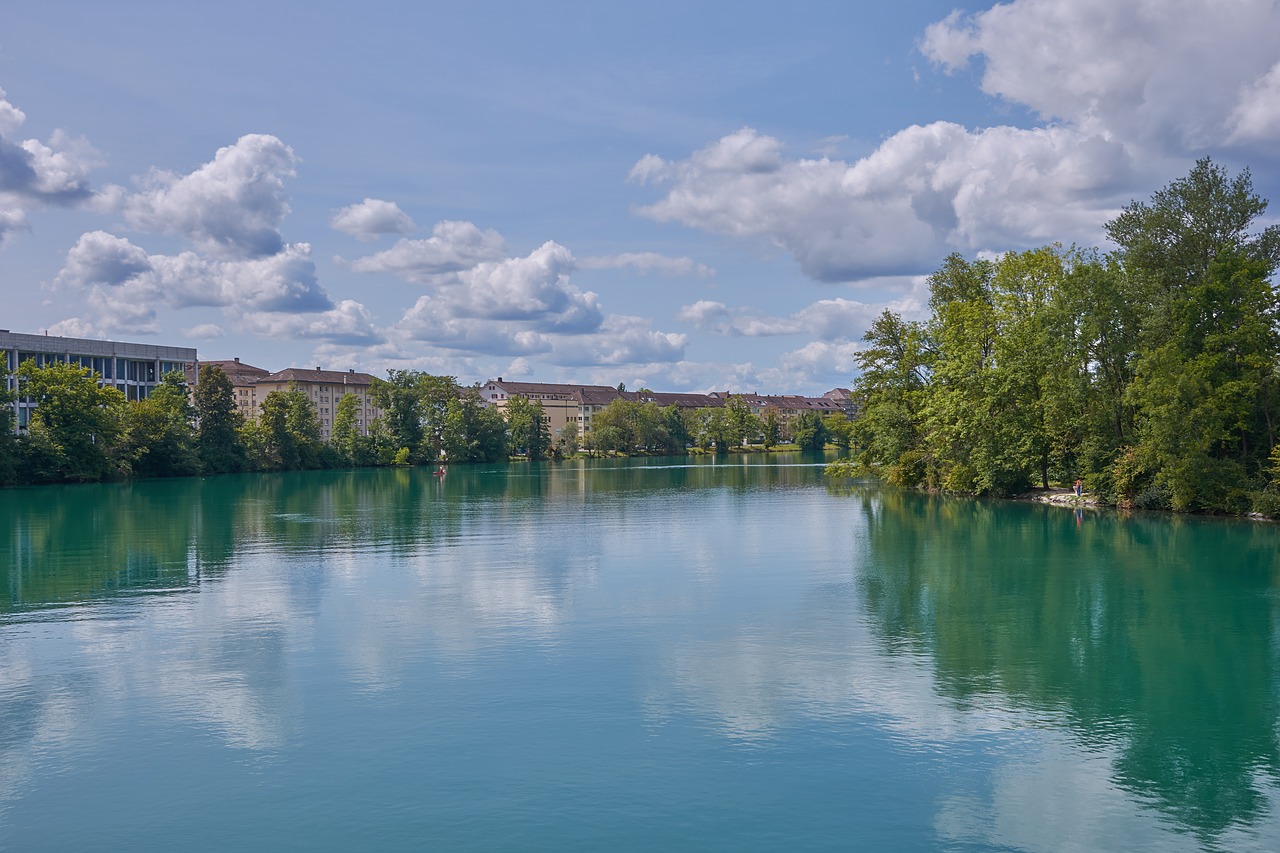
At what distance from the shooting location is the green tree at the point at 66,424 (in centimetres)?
8194

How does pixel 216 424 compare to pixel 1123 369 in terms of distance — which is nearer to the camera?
pixel 1123 369

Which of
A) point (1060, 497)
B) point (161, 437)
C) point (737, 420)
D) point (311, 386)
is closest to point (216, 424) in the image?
point (161, 437)

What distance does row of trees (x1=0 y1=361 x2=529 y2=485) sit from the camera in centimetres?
8350

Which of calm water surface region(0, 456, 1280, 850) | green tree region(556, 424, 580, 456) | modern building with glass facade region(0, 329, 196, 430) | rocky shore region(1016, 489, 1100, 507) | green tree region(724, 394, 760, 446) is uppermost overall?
modern building with glass facade region(0, 329, 196, 430)

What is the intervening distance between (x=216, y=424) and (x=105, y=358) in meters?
18.6

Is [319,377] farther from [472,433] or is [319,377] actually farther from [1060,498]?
[1060,498]

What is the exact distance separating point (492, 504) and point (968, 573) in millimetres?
36323

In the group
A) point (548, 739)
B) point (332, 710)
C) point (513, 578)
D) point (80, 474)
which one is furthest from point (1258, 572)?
point (80, 474)

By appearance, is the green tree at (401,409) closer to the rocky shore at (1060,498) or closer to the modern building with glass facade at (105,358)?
the modern building with glass facade at (105,358)

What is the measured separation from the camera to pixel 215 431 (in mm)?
104875

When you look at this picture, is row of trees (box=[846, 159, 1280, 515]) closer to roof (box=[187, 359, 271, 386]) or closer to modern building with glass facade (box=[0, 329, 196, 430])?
modern building with glass facade (box=[0, 329, 196, 430])

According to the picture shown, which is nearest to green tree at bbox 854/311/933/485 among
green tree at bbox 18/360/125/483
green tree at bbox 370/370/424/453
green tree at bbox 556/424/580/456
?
green tree at bbox 18/360/125/483

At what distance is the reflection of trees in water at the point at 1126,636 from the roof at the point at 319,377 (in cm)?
14546

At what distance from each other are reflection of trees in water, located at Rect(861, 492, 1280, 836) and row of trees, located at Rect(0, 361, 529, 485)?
233 feet
